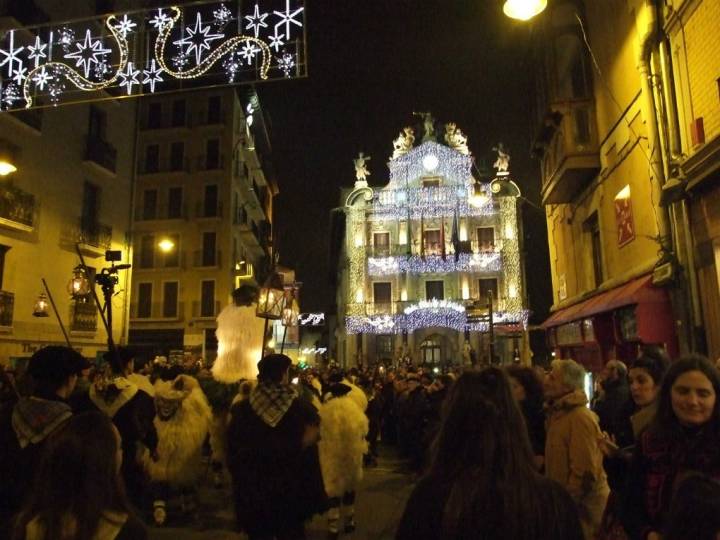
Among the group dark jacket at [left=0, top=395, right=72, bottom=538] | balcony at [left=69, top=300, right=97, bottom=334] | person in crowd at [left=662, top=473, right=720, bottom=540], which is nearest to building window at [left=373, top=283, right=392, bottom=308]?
balcony at [left=69, top=300, right=97, bottom=334]

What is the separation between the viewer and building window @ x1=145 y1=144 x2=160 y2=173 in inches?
1430

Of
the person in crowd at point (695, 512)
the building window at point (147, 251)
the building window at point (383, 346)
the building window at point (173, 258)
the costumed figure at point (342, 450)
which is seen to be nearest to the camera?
the person in crowd at point (695, 512)

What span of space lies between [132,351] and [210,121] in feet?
103

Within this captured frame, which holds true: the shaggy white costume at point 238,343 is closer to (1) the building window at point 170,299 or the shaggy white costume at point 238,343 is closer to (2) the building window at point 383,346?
(1) the building window at point 170,299

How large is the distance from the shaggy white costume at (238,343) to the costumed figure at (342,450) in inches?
88.9

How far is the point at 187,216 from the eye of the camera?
35.3 meters

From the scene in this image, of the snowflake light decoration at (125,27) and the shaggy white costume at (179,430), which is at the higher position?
the snowflake light decoration at (125,27)

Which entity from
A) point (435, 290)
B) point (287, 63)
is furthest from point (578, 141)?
point (435, 290)

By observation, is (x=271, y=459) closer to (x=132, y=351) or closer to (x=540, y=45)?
(x=132, y=351)

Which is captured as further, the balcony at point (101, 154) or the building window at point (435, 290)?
the building window at point (435, 290)

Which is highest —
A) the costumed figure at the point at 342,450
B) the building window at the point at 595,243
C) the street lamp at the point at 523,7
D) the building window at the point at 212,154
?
the building window at the point at 212,154

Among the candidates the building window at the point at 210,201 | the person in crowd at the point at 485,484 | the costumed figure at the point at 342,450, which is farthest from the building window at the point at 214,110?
the person in crowd at the point at 485,484

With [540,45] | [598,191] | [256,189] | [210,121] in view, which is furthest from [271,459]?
[256,189]

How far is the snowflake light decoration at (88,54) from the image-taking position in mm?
9625
